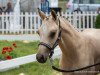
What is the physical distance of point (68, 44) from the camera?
6633 mm

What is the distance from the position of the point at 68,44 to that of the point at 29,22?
15.6m

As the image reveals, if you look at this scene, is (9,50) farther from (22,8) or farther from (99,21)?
(22,8)

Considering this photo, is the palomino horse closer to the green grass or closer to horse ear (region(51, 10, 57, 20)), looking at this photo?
horse ear (region(51, 10, 57, 20))

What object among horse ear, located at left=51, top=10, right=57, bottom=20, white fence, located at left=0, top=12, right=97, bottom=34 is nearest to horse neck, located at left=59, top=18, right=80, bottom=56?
horse ear, located at left=51, top=10, right=57, bottom=20

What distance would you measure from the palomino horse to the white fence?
49.0ft

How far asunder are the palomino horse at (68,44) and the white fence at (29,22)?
14.9m

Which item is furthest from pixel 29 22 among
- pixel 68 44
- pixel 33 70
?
pixel 68 44

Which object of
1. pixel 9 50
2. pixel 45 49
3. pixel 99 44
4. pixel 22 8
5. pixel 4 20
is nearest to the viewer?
pixel 45 49

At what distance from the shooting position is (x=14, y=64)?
11.7 metres

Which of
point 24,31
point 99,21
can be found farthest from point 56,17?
point 24,31

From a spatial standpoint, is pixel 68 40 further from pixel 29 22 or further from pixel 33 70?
pixel 29 22

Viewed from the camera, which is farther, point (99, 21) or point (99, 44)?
point (99, 21)

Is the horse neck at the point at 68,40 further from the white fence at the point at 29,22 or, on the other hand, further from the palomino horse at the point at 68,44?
the white fence at the point at 29,22

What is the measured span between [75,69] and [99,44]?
84 centimetres
